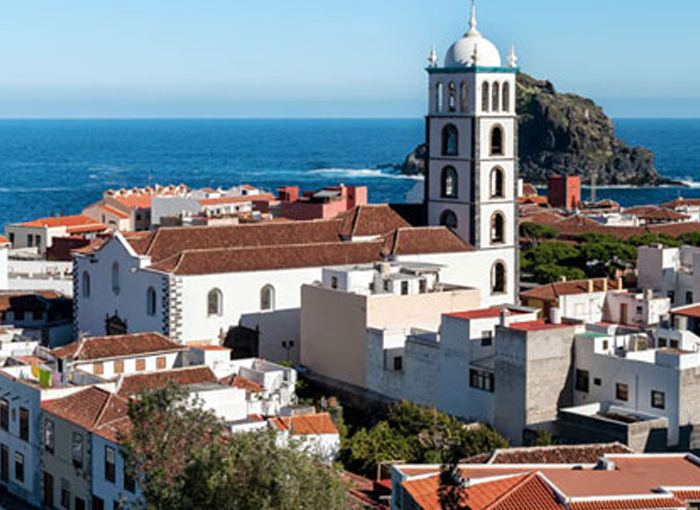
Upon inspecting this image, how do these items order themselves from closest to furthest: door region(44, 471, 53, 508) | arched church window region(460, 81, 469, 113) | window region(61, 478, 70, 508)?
window region(61, 478, 70, 508) → door region(44, 471, 53, 508) → arched church window region(460, 81, 469, 113)

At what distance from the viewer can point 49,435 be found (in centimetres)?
3412

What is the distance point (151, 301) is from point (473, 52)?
49.7 feet

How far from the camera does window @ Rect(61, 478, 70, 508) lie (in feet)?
111

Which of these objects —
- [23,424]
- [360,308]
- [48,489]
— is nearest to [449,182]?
[360,308]

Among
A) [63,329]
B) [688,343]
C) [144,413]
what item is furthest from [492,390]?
[63,329]

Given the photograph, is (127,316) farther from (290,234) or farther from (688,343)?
(688,343)

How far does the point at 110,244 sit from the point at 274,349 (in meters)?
6.91

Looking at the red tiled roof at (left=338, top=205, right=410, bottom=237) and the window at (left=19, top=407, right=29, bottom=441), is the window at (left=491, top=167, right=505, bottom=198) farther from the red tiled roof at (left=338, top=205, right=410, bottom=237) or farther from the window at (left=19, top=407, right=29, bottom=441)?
the window at (left=19, top=407, right=29, bottom=441)

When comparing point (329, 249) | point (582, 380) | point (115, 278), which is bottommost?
point (582, 380)

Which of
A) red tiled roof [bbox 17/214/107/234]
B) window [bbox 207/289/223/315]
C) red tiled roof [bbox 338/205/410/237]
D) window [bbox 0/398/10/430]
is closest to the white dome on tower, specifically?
red tiled roof [bbox 338/205/410/237]

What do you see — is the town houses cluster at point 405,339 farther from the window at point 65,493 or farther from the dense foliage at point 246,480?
the dense foliage at point 246,480

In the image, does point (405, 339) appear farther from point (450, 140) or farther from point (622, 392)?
point (450, 140)

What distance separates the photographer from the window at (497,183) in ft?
169

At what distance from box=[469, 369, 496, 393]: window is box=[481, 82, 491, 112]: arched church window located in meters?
15.2
